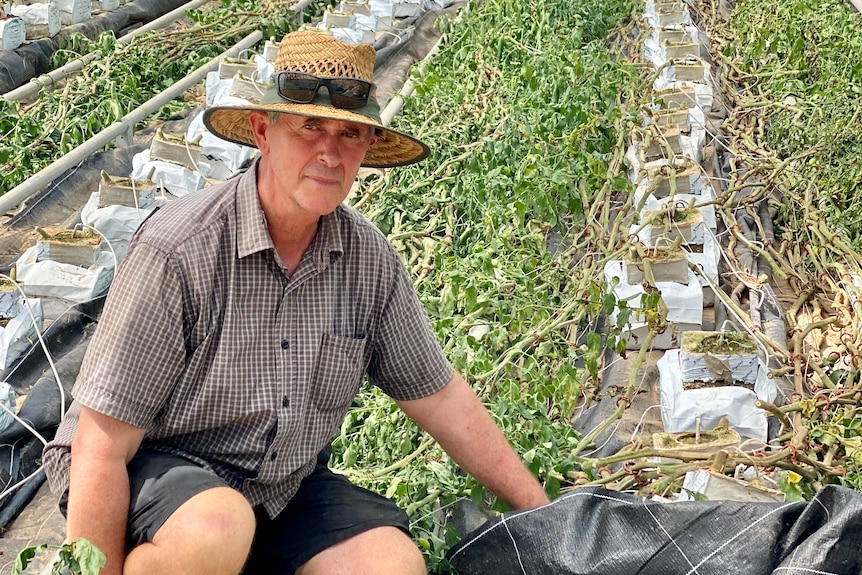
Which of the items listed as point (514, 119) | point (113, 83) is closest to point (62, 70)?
point (113, 83)

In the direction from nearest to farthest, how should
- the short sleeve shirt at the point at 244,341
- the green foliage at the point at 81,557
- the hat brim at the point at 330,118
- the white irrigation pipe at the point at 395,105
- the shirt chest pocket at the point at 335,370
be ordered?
the green foliage at the point at 81,557
the short sleeve shirt at the point at 244,341
the hat brim at the point at 330,118
the shirt chest pocket at the point at 335,370
the white irrigation pipe at the point at 395,105

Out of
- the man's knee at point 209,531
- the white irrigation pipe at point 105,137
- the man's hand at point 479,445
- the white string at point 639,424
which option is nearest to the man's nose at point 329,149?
Answer: the man's hand at point 479,445

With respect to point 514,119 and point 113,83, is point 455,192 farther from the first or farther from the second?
point 113,83

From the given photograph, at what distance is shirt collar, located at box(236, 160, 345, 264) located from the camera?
6.29 ft

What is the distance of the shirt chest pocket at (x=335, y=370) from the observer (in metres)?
2.02

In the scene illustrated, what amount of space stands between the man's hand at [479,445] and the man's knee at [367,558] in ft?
0.74

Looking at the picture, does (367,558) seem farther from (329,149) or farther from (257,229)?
(329,149)

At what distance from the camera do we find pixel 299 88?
1.97 meters

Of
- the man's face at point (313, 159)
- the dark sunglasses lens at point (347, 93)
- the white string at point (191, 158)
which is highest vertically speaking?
the dark sunglasses lens at point (347, 93)

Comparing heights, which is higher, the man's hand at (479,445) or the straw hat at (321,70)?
the straw hat at (321,70)

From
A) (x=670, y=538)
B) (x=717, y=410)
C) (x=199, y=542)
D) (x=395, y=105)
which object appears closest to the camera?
(x=199, y=542)

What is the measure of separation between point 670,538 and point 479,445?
1.40 ft

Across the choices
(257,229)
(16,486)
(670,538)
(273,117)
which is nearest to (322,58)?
(273,117)

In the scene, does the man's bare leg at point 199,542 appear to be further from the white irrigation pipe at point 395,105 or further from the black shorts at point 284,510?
the white irrigation pipe at point 395,105
